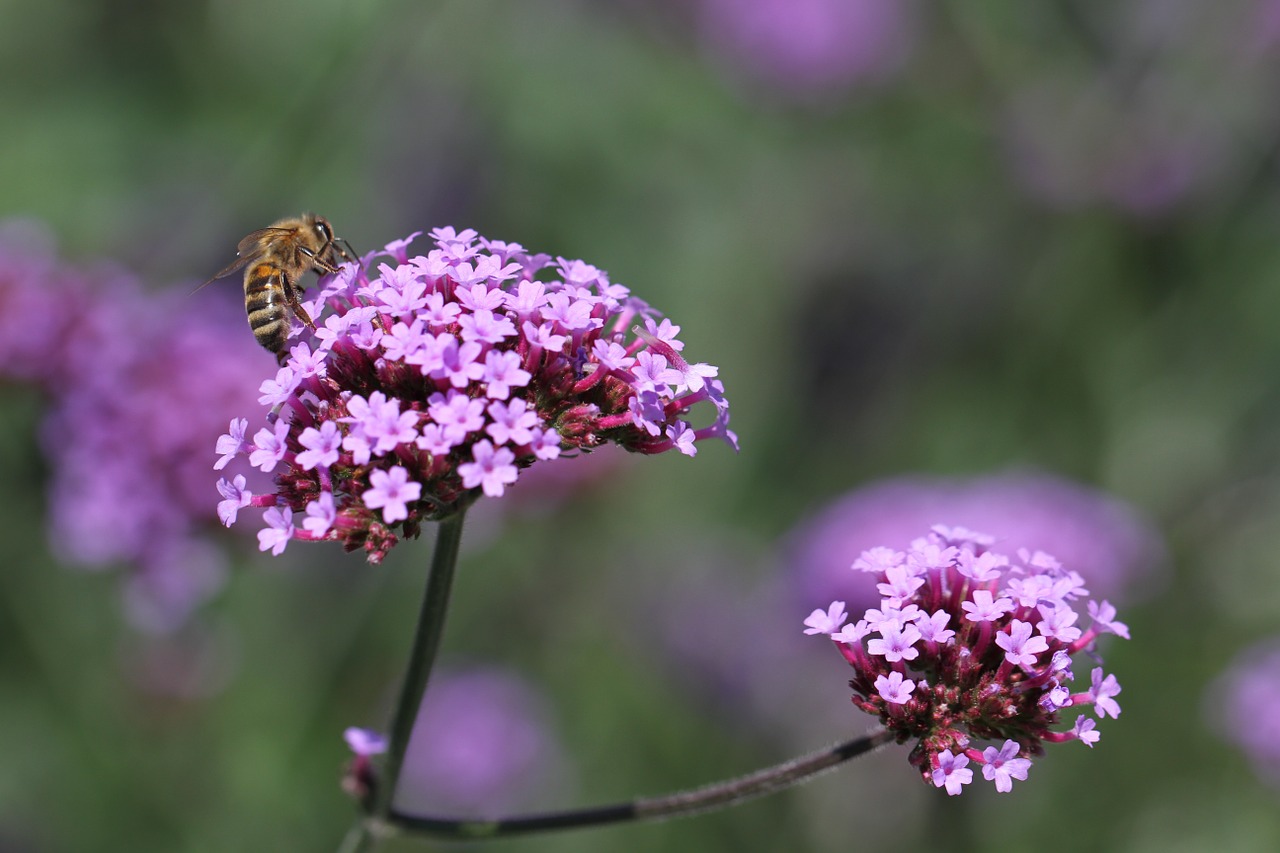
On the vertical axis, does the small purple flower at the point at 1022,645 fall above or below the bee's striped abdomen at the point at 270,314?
below

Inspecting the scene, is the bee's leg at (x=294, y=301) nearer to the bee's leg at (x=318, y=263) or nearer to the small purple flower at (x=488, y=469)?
the bee's leg at (x=318, y=263)

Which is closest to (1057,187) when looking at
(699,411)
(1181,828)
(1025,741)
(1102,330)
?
(1102,330)

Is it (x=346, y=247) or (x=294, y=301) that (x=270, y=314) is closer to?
(x=294, y=301)

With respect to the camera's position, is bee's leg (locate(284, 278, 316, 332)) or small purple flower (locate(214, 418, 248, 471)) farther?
bee's leg (locate(284, 278, 316, 332))

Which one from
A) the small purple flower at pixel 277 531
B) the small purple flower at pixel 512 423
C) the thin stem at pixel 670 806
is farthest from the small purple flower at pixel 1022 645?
the small purple flower at pixel 277 531

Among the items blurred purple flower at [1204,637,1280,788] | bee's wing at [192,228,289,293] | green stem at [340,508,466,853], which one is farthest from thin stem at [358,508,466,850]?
blurred purple flower at [1204,637,1280,788]

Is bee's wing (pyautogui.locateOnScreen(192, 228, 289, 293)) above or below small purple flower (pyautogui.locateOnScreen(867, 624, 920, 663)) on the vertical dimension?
above

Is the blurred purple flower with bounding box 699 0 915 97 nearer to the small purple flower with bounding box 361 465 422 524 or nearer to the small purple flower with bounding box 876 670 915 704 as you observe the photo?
the small purple flower with bounding box 876 670 915 704
